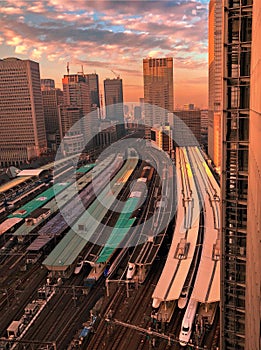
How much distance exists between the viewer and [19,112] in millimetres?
37062

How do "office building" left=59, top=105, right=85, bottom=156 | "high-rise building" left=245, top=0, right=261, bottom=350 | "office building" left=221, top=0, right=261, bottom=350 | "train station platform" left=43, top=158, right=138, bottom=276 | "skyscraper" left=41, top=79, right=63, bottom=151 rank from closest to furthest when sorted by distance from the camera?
"high-rise building" left=245, top=0, right=261, bottom=350 → "office building" left=221, top=0, right=261, bottom=350 → "train station platform" left=43, top=158, right=138, bottom=276 → "office building" left=59, top=105, right=85, bottom=156 → "skyscraper" left=41, top=79, right=63, bottom=151

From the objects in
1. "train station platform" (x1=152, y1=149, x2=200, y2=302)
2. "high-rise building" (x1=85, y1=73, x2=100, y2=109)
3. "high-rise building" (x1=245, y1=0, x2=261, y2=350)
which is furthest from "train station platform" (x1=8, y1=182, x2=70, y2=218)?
"high-rise building" (x1=85, y1=73, x2=100, y2=109)

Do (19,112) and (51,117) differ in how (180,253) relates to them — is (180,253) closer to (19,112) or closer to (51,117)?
(19,112)

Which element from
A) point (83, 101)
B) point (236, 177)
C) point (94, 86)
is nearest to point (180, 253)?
point (236, 177)

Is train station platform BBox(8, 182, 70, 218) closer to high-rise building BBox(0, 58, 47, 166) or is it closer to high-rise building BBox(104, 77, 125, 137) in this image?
high-rise building BBox(0, 58, 47, 166)

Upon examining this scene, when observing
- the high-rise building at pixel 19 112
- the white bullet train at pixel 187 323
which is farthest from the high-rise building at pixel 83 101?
the white bullet train at pixel 187 323

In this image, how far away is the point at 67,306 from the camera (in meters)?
10.1

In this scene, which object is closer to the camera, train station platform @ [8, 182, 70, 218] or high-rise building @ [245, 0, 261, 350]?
high-rise building @ [245, 0, 261, 350]

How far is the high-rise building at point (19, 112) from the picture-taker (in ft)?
121

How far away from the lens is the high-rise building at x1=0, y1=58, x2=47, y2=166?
3675 centimetres

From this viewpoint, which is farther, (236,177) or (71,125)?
(71,125)

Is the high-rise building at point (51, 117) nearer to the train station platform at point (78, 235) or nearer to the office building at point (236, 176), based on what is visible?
the train station platform at point (78, 235)

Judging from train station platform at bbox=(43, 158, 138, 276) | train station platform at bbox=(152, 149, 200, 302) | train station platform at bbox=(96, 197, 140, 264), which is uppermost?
train station platform at bbox=(152, 149, 200, 302)

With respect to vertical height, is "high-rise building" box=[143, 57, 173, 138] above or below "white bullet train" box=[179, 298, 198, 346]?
above
